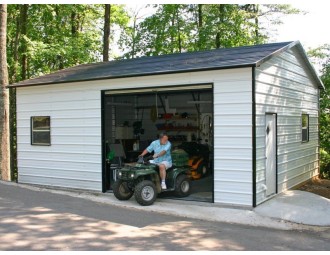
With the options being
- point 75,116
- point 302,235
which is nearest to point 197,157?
point 75,116

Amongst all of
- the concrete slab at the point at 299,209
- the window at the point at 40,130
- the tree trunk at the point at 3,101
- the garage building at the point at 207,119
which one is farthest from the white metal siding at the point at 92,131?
the tree trunk at the point at 3,101

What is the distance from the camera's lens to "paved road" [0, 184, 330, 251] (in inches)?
221

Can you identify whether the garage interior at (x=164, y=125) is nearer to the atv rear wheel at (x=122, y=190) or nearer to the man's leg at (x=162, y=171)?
the atv rear wheel at (x=122, y=190)

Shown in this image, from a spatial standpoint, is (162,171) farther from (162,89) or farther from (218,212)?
(162,89)

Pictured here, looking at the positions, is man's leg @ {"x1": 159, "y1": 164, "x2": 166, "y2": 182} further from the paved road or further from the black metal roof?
the black metal roof

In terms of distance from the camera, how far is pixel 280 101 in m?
9.75

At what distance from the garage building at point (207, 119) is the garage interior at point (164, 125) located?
60mm

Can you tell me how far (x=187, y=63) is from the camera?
365 inches

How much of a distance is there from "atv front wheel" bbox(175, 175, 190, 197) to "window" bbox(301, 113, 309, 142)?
4.61 m

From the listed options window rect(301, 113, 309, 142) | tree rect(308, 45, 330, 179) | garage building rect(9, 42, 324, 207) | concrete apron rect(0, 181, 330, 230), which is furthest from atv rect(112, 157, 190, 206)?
tree rect(308, 45, 330, 179)

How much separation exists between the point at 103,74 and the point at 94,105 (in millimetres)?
863

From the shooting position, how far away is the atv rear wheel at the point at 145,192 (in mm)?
8297

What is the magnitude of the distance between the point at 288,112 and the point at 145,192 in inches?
184

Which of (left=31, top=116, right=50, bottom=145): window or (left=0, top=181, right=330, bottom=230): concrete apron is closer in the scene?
(left=0, top=181, right=330, bottom=230): concrete apron
